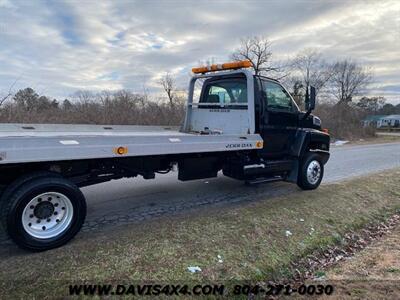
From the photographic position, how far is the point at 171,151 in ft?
15.7

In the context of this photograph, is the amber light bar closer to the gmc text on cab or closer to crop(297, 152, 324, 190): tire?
the gmc text on cab

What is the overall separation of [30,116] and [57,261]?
1167cm

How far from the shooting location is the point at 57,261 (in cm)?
373

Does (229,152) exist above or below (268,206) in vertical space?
above

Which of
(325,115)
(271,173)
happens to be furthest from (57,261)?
A: (325,115)

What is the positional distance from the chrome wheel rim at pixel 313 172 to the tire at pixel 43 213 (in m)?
4.99

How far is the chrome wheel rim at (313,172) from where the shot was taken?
724 centimetres

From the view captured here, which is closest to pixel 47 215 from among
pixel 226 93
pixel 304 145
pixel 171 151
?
pixel 171 151

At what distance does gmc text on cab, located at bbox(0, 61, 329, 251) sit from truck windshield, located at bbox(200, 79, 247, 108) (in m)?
0.02

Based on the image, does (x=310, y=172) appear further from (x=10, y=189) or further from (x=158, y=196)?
(x=10, y=189)

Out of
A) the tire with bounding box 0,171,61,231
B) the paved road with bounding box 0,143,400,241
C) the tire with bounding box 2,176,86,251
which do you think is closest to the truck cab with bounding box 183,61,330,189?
the paved road with bounding box 0,143,400,241

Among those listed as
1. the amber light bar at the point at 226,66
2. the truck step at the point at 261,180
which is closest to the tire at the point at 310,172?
the truck step at the point at 261,180

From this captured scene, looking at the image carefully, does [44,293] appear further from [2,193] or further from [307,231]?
[307,231]

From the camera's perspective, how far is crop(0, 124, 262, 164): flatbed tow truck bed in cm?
360
